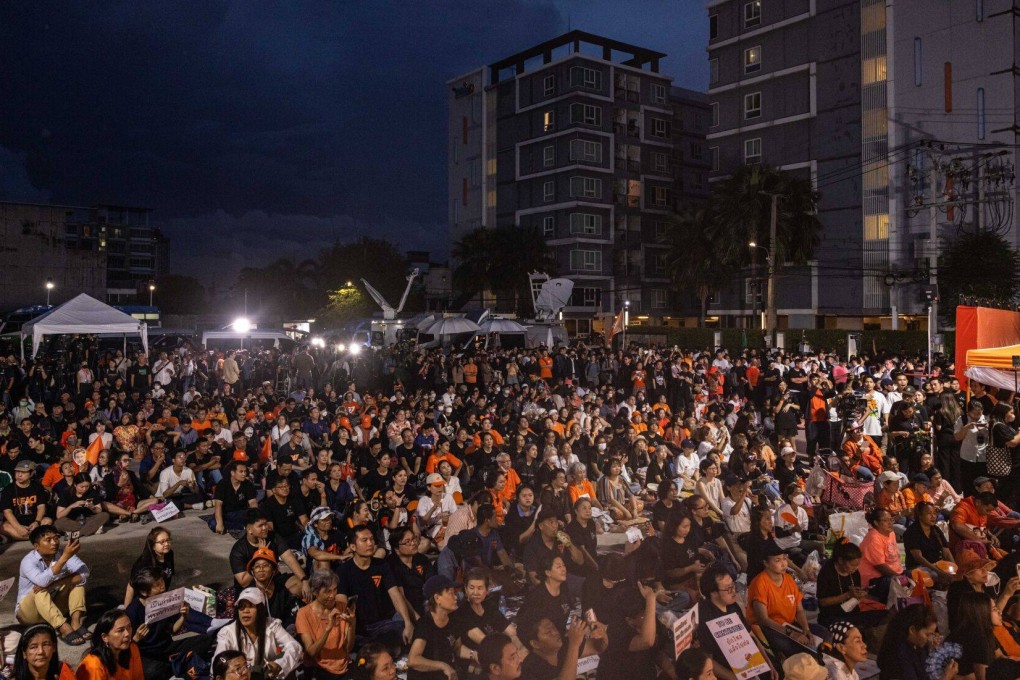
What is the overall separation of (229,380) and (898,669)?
18.6 meters

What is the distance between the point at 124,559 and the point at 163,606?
14.1ft

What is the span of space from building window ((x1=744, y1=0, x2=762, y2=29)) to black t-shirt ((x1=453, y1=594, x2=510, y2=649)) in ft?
161

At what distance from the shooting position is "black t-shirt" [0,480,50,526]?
9.46 metres

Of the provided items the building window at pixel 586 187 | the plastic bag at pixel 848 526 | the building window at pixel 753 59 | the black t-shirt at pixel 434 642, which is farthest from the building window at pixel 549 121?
the black t-shirt at pixel 434 642

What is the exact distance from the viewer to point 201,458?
39.8ft

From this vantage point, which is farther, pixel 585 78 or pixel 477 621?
pixel 585 78

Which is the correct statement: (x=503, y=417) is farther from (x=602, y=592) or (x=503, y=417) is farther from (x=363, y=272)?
(x=363, y=272)

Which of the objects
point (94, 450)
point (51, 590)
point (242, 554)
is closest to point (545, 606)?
point (242, 554)

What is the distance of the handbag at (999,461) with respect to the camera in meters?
9.91

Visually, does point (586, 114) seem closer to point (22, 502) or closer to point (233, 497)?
point (233, 497)

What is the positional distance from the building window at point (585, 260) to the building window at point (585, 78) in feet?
39.5

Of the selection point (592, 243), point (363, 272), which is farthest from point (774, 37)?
point (363, 272)

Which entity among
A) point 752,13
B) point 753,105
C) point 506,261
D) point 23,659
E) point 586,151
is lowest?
point 23,659

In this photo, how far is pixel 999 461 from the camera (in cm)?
995
